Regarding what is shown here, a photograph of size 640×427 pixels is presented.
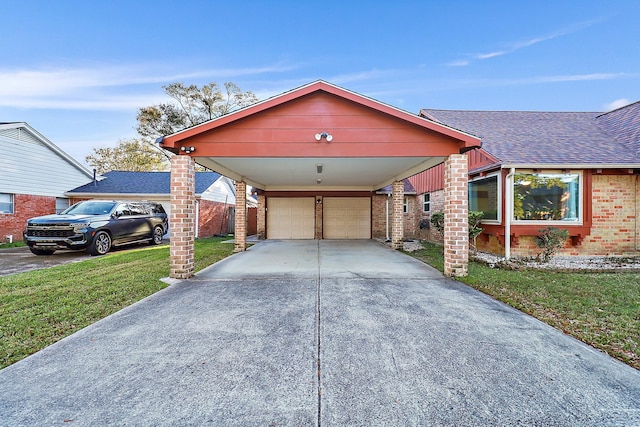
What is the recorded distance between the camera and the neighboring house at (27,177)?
11.1m

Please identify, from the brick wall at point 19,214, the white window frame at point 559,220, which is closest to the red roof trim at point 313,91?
the white window frame at point 559,220

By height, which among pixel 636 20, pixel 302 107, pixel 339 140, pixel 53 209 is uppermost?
pixel 636 20

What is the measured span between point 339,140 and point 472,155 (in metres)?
6.17

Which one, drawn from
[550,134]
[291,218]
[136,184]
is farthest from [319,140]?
[136,184]

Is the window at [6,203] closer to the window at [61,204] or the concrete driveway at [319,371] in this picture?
the window at [61,204]

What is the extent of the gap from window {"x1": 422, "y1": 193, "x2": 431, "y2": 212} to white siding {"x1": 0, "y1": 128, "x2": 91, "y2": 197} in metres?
17.6

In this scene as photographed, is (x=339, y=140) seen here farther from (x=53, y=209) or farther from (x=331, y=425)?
(x=53, y=209)

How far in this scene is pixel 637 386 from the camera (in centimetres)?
212

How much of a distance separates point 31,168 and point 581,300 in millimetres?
18515

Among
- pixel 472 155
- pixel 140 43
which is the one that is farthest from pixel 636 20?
pixel 140 43

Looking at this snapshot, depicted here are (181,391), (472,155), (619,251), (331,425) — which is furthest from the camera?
(472,155)

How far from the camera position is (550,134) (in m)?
9.75

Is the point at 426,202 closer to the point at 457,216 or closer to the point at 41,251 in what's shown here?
the point at 457,216

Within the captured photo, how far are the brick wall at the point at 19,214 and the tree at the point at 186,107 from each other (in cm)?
1344
